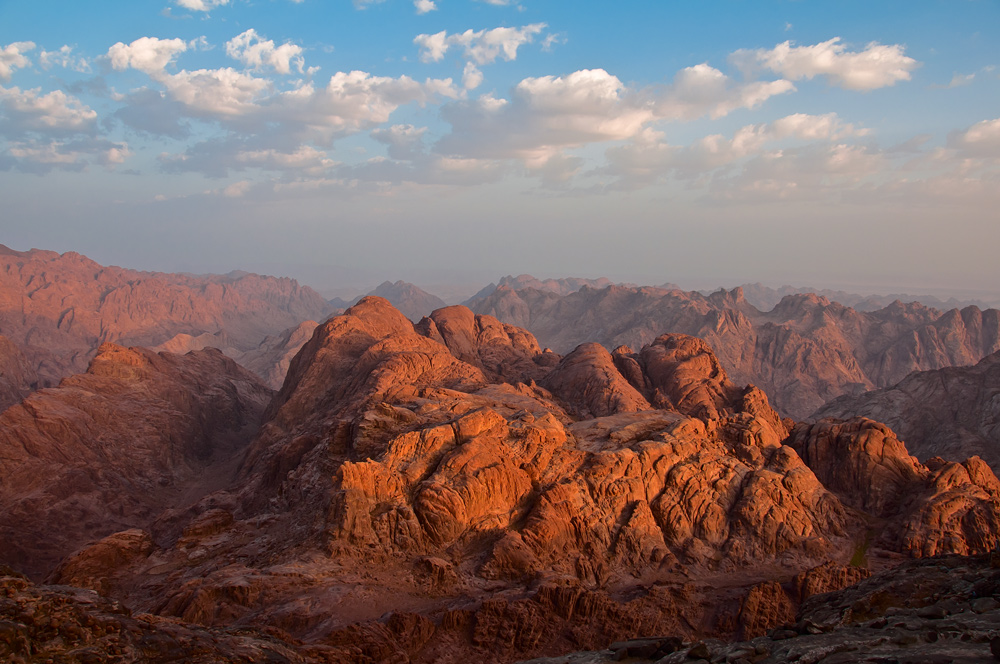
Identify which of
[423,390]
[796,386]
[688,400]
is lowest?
[796,386]

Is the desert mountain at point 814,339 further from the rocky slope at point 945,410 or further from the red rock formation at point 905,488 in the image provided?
the red rock formation at point 905,488

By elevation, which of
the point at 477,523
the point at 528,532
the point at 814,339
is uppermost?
the point at 814,339

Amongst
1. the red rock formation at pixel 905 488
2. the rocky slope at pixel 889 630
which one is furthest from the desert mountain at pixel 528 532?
the rocky slope at pixel 889 630

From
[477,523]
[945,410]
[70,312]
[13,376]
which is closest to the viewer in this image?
[477,523]

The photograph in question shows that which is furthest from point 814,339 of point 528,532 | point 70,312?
point 70,312

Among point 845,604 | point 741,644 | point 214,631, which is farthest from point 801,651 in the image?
point 214,631

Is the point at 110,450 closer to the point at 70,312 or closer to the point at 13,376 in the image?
the point at 13,376

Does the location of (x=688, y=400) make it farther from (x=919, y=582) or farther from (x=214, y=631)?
(x=214, y=631)
